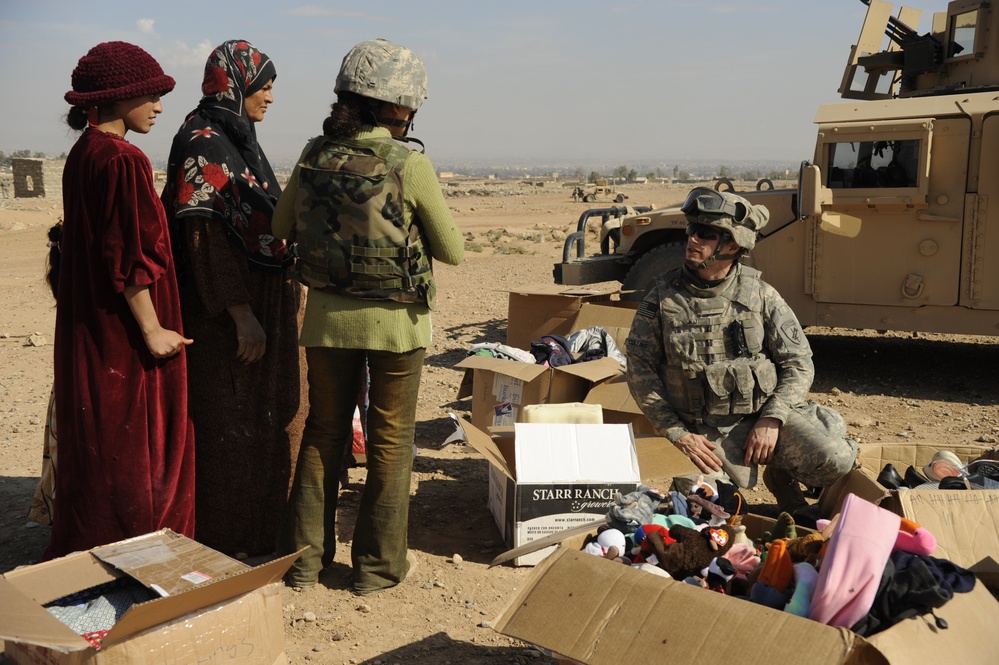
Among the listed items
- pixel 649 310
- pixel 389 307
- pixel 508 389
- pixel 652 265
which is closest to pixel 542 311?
pixel 508 389

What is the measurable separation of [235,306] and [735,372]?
192 centimetres

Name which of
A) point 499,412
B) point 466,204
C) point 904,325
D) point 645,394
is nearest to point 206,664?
point 645,394

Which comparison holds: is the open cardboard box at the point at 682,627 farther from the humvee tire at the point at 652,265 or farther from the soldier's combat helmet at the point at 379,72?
the humvee tire at the point at 652,265

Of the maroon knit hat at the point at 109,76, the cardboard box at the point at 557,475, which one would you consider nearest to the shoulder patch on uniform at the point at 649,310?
the cardboard box at the point at 557,475

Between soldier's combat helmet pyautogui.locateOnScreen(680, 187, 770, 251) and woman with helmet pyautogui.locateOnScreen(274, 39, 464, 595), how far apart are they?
0.99m

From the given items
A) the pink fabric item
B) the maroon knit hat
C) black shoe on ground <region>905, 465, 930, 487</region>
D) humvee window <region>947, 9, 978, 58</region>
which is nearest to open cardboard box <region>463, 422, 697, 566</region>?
black shoe on ground <region>905, 465, 930, 487</region>

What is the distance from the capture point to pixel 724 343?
384cm

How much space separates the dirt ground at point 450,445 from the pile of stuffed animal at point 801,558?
465 mm

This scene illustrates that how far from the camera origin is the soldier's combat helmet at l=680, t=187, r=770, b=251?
145 inches

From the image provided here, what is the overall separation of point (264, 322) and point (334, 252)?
681 millimetres

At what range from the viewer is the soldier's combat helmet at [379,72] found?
10.3 feet

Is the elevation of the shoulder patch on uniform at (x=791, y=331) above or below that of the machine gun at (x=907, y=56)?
below

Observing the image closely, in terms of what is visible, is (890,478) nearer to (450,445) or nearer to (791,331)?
(791,331)

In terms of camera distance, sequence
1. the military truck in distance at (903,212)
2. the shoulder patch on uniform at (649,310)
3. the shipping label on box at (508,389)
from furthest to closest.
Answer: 1. the military truck in distance at (903,212)
2. the shipping label on box at (508,389)
3. the shoulder patch on uniform at (649,310)
